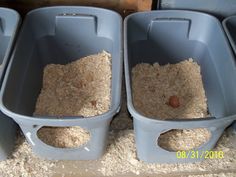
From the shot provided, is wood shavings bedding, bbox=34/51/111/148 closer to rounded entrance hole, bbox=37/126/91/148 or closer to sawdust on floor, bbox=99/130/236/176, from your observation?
rounded entrance hole, bbox=37/126/91/148

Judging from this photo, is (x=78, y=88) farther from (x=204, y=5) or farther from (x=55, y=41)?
(x=204, y=5)

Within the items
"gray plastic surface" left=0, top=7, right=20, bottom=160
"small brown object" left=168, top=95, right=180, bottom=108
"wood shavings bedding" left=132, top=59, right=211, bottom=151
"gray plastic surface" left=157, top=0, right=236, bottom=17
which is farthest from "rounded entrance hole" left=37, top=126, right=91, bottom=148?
"gray plastic surface" left=157, top=0, right=236, bottom=17

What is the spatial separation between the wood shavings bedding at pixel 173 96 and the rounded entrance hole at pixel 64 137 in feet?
0.71

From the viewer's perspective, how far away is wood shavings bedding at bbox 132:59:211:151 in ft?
3.64

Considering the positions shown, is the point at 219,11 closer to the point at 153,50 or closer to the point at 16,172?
the point at 153,50

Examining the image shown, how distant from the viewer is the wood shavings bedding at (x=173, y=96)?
3.64 ft

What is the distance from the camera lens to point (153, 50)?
1328 millimetres

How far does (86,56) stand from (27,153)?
0.46 m

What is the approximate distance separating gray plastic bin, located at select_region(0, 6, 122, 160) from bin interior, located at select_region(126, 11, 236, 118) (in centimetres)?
11

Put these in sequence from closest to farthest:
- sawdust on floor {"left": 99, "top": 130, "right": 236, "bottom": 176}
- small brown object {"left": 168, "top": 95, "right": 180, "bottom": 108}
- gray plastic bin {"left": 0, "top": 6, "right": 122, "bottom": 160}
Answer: gray plastic bin {"left": 0, "top": 6, "right": 122, "bottom": 160}, sawdust on floor {"left": 99, "top": 130, "right": 236, "bottom": 176}, small brown object {"left": 168, "top": 95, "right": 180, "bottom": 108}

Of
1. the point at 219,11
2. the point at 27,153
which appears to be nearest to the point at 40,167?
the point at 27,153

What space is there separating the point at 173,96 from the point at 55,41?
511mm
